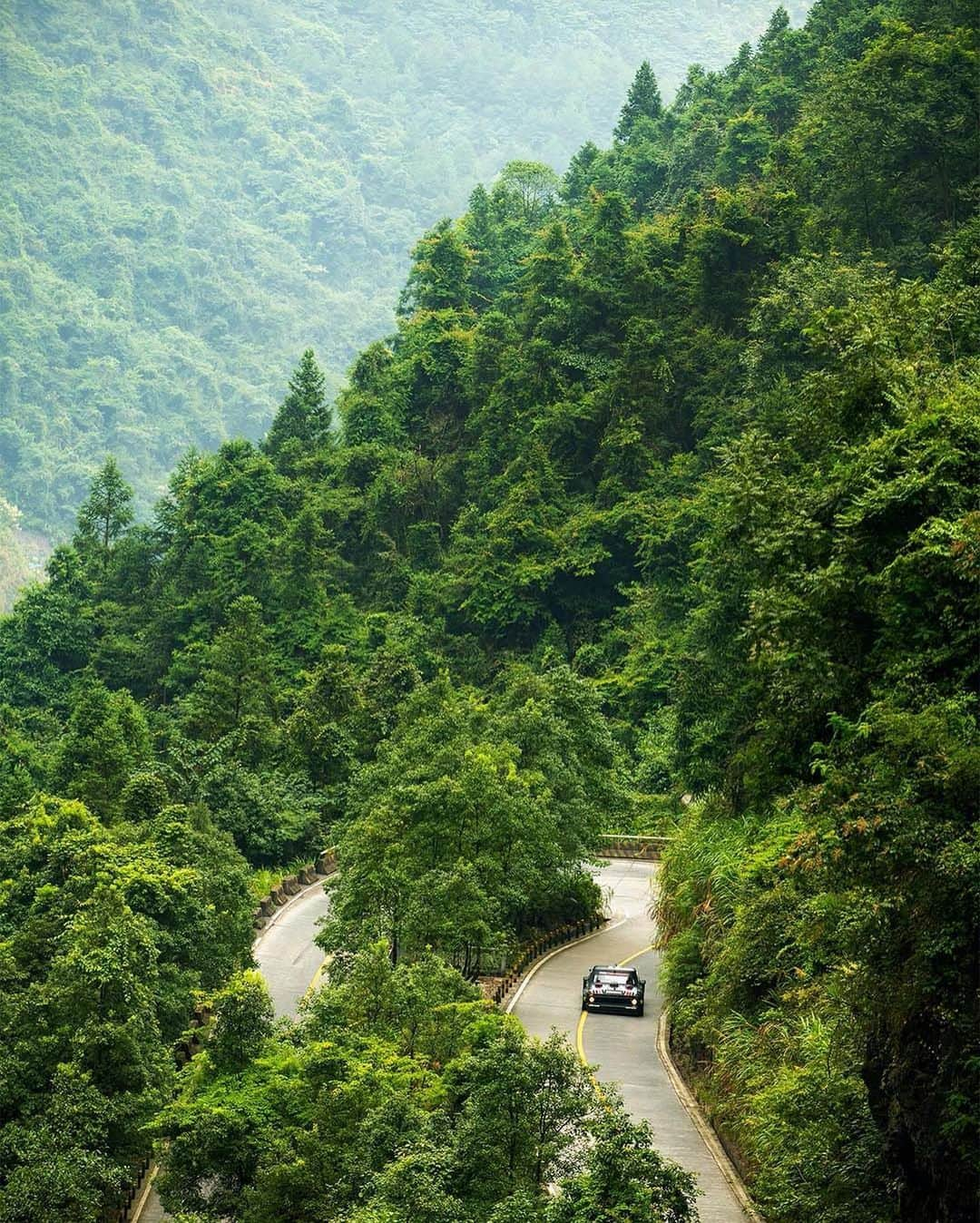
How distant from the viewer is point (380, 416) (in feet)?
266

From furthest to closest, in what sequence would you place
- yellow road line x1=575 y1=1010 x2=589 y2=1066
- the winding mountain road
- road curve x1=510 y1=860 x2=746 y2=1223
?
yellow road line x1=575 y1=1010 x2=589 y2=1066 < the winding mountain road < road curve x1=510 y1=860 x2=746 y2=1223

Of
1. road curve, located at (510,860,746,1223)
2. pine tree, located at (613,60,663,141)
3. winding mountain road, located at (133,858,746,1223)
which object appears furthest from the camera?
pine tree, located at (613,60,663,141)

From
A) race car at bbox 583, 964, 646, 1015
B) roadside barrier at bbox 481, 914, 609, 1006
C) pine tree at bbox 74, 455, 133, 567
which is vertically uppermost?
pine tree at bbox 74, 455, 133, 567

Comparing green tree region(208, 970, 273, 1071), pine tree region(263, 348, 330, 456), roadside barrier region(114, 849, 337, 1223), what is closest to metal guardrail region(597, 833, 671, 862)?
roadside barrier region(114, 849, 337, 1223)

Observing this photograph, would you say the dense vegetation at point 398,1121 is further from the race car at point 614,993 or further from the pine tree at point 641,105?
the pine tree at point 641,105

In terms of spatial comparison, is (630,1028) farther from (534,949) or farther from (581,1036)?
(534,949)

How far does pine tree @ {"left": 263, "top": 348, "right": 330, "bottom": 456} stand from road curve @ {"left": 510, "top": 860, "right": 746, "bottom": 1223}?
4438 cm

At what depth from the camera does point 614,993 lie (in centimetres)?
3425

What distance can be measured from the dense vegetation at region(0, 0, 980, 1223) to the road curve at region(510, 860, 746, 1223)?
2.62 feet

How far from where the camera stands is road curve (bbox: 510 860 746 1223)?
24.8 metres

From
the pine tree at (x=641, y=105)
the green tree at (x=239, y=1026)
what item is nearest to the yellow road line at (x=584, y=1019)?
the green tree at (x=239, y=1026)

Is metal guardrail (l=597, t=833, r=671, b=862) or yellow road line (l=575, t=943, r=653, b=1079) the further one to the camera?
metal guardrail (l=597, t=833, r=671, b=862)

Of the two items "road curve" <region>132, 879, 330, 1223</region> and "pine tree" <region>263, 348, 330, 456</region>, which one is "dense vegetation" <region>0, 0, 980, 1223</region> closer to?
"pine tree" <region>263, 348, 330, 456</region>

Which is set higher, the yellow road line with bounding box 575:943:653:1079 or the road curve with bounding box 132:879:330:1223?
the road curve with bounding box 132:879:330:1223
